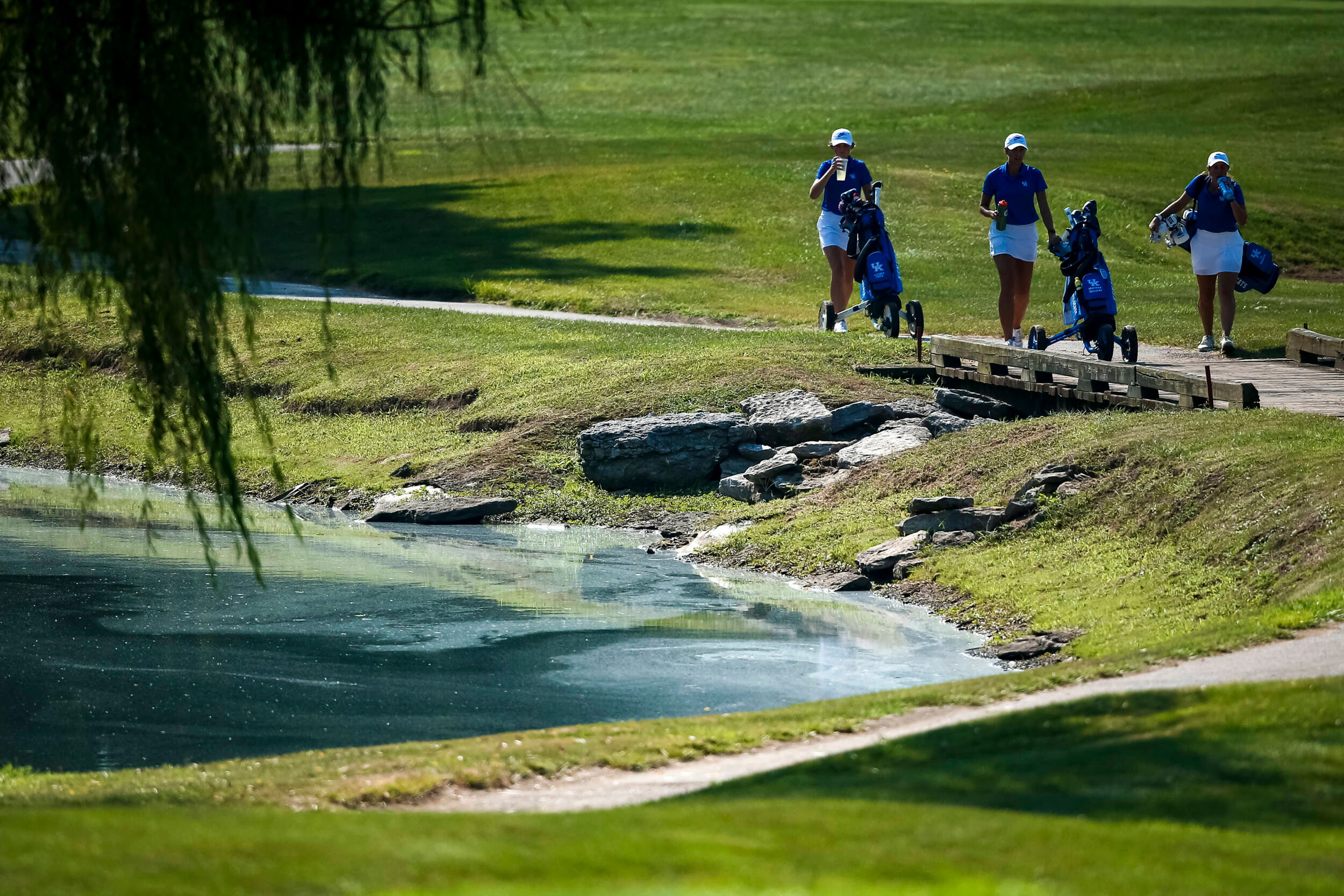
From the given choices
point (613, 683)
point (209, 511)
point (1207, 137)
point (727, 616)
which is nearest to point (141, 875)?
point (613, 683)

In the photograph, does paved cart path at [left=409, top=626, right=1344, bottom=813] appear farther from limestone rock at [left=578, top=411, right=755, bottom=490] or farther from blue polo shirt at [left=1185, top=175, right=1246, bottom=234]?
limestone rock at [left=578, top=411, right=755, bottom=490]

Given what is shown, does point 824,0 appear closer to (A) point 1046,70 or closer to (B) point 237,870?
(A) point 1046,70

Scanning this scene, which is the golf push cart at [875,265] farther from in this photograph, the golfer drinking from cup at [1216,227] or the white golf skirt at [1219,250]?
the white golf skirt at [1219,250]

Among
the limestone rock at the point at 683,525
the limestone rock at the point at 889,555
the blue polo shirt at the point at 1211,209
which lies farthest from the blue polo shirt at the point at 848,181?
the limestone rock at the point at 889,555

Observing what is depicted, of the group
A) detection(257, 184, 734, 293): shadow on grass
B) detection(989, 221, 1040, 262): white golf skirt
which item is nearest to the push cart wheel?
detection(989, 221, 1040, 262): white golf skirt

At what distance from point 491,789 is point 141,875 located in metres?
3.13

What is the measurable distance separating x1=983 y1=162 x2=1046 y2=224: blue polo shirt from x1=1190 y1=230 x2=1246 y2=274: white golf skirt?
2337 millimetres

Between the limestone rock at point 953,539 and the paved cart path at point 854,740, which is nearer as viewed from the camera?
the paved cart path at point 854,740

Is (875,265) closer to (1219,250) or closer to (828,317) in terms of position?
(828,317)

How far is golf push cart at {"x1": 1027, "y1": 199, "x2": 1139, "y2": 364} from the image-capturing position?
19.8 meters

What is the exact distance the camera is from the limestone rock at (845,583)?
1695 centimetres

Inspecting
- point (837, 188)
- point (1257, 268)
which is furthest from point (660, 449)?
point (1257, 268)

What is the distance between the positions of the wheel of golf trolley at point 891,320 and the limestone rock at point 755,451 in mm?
3555

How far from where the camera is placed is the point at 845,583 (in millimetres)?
16969
